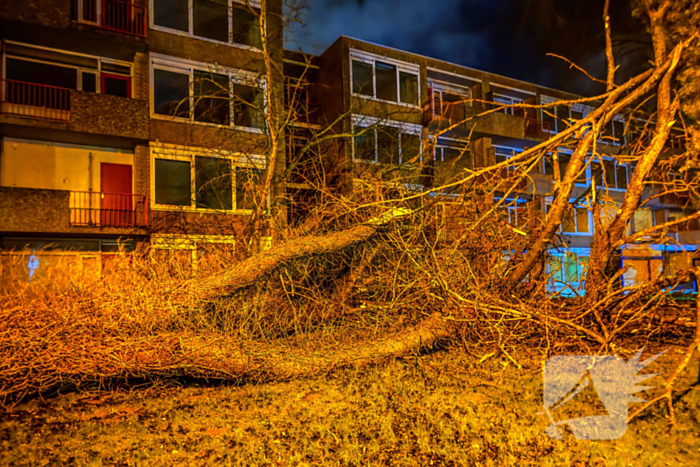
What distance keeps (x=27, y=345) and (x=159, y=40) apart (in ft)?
37.4

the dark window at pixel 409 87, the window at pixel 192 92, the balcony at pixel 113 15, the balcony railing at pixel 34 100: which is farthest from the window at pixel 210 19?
the dark window at pixel 409 87

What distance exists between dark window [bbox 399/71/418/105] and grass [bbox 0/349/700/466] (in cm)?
1563

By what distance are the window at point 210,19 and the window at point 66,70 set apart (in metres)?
1.81

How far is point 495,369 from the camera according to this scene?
5773 millimetres

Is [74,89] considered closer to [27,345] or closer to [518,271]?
[27,345]

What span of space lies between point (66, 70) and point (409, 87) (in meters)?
11.9

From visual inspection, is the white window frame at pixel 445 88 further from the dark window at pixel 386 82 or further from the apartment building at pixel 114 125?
the apartment building at pixel 114 125

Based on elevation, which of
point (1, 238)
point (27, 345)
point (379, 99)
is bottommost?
point (27, 345)

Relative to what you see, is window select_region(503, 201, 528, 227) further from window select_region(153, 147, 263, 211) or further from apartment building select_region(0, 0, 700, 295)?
window select_region(153, 147, 263, 211)

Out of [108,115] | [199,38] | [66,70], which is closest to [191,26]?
[199,38]

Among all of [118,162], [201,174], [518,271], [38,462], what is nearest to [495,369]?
[518,271]

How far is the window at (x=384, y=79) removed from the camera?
18.5 meters

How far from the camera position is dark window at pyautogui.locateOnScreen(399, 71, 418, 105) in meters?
19.7

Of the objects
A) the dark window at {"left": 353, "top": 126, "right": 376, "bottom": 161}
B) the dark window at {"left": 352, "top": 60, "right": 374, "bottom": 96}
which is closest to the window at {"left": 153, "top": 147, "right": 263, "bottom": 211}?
the dark window at {"left": 353, "top": 126, "right": 376, "bottom": 161}
